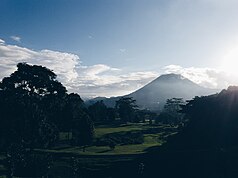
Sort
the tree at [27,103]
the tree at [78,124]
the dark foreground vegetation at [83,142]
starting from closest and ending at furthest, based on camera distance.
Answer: the dark foreground vegetation at [83,142]
the tree at [27,103]
the tree at [78,124]

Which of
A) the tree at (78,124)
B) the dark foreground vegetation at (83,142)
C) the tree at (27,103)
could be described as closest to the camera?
the dark foreground vegetation at (83,142)

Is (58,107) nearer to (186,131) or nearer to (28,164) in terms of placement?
(28,164)

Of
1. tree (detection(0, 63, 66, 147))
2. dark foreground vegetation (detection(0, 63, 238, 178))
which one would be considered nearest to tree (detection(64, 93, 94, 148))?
dark foreground vegetation (detection(0, 63, 238, 178))

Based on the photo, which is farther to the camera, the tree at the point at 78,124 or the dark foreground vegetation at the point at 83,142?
the tree at the point at 78,124

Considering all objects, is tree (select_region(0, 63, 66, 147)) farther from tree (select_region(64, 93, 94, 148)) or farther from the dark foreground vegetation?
tree (select_region(64, 93, 94, 148))

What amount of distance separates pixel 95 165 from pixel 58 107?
18.6 meters

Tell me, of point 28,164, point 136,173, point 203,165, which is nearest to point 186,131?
point 203,165

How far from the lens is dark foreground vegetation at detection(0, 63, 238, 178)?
56.8 m

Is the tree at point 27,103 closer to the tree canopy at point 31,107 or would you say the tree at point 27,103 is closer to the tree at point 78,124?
the tree canopy at point 31,107

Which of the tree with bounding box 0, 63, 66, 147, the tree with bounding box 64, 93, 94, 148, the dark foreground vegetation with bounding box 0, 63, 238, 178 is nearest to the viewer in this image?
the dark foreground vegetation with bounding box 0, 63, 238, 178

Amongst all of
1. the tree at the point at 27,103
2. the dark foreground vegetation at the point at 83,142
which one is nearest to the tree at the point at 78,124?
the dark foreground vegetation at the point at 83,142

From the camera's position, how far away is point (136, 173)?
57562 millimetres

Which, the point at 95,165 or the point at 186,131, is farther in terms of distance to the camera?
the point at 186,131

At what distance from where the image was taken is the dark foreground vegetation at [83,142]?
5684 centimetres
